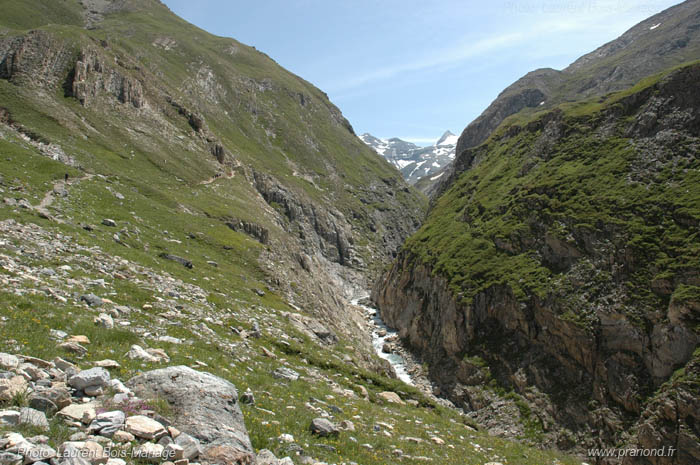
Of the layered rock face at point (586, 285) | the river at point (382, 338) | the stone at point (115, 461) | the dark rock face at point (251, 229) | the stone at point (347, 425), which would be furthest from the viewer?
the river at point (382, 338)

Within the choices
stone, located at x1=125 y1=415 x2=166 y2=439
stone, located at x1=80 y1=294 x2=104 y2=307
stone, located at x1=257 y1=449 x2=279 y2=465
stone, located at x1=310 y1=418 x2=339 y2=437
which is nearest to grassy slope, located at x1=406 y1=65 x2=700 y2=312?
stone, located at x1=310 y1=418 x2=339 y2=437

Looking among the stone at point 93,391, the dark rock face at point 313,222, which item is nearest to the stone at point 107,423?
the stone at point 93,391

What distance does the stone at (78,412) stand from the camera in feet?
21.2

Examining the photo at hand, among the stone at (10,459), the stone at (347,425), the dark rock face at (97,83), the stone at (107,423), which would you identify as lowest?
the stone at (347,425)

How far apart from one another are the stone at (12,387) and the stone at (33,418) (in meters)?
0.50

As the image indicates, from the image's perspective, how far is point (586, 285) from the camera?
1495 inches

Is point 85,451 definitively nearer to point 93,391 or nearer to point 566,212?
point 93,391

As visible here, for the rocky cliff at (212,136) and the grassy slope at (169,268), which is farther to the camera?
the rocky cliff at (212,136)

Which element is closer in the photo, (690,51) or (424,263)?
(424,263)

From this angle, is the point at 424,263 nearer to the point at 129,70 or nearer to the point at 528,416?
the point at 528,416

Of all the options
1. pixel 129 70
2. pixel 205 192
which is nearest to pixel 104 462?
pixel 205 192

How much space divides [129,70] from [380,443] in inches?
3320

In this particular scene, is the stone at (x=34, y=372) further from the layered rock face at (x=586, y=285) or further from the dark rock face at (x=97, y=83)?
the dark rock face at (x=97, y=83)

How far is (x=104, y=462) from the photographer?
5594mm
